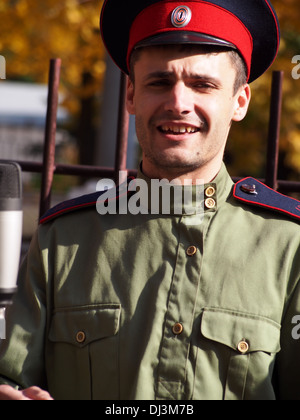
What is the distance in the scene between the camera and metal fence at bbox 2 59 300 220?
2807 millimetres

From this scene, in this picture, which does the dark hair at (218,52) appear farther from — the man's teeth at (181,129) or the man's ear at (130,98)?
the man's teeth at (181,129)

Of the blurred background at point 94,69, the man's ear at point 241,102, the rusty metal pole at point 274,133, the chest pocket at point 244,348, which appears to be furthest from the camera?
the blurred background at point 94,69

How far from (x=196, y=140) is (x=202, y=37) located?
0.30 m

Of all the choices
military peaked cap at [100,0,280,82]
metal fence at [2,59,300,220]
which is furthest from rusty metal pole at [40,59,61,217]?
military peaked cap at [100,0,280,82]

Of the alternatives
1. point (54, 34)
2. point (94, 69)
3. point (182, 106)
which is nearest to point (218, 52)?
point (182, 106)

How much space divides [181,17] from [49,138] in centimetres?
83

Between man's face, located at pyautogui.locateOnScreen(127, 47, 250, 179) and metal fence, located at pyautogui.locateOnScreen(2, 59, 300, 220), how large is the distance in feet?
1.67

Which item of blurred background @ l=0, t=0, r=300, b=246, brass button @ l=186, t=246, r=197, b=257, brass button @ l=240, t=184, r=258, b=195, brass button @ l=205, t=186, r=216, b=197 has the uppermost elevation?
blurred background @ l=0, t=0, r=300, b=246

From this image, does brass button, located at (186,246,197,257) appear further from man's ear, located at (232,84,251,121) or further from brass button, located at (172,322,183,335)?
man's ear, located at (232,84,251,121)

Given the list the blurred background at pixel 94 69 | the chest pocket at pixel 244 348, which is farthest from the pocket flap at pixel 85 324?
the blurred background at pixel 94 69

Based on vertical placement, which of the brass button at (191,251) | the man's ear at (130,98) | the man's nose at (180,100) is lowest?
the brass button at (191,251)

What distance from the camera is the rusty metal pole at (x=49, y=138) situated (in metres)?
2.86

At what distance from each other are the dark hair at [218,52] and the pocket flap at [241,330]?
69 centimetres

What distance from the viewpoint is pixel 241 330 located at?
219 centimetres
